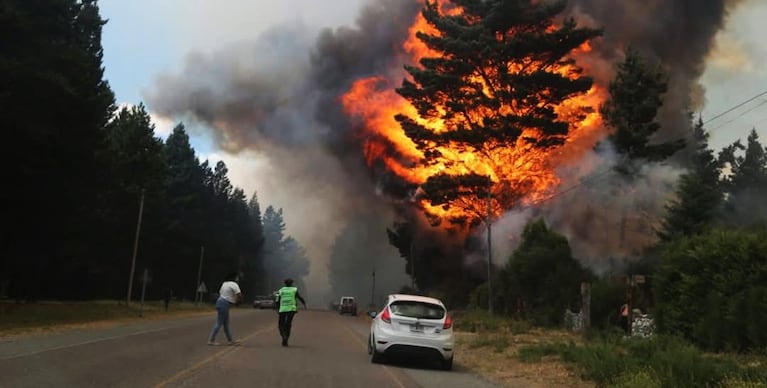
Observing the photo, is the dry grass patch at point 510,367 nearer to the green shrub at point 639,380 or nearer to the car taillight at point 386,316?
the green shrub at point 639,380

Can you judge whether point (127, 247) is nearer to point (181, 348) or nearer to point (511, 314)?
point (511, 314)

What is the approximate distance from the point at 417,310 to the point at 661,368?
539 cm

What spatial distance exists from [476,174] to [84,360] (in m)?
39.7

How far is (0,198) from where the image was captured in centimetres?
3123

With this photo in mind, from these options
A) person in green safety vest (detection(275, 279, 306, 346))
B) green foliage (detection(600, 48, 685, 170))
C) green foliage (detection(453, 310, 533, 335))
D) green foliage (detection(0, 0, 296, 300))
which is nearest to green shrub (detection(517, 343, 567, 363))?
person in green safety vest (detection(275, 279, 306, 346))

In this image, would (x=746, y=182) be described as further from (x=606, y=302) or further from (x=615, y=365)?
(x=615, y=365)

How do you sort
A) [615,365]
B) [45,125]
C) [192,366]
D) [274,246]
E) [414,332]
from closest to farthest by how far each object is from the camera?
[192,366]
[615,365]
[414,332]
[45,125]
[274,246]

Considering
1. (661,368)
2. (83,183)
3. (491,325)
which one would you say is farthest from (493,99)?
(661,368)

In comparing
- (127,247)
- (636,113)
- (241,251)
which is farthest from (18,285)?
(241,251)

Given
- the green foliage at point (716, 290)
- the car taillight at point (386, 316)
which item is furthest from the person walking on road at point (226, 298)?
the green foliage at point (716, 290)

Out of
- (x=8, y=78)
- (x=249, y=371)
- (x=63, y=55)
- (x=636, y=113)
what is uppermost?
(x=636, y=113)

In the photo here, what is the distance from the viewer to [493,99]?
4878 cm

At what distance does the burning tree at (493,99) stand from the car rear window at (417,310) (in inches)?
1344

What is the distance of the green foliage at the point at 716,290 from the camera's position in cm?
1503
